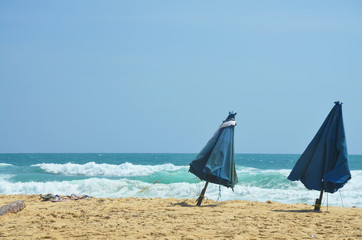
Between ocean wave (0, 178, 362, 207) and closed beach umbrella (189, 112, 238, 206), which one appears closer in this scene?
closed beach umbrella (189, 112, 238, 206)

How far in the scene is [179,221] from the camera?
7.58 metres

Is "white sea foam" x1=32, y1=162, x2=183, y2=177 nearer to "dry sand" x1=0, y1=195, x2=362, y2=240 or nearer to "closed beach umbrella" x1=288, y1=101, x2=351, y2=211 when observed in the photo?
"dry sand" x1=0, y1=195, x2=362, y2=240

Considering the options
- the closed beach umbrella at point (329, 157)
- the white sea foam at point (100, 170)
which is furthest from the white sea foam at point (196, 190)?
the white sea foam at point (100, 170)

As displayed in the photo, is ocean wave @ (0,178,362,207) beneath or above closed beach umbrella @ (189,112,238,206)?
beneath

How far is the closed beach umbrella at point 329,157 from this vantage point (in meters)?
8.46

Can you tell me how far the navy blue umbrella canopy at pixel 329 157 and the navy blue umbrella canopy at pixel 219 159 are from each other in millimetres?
1679

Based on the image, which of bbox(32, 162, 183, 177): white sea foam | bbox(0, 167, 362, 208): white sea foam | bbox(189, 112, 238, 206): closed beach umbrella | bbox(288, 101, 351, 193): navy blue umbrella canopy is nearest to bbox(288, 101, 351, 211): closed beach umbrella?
bbox(288, 101, 351, 193): navy blue umbrella canopy

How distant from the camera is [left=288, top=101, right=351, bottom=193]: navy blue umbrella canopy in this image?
847 centimetres

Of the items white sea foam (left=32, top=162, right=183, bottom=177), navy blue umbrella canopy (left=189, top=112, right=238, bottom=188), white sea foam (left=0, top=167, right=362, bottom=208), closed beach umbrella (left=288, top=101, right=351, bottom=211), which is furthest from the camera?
→ white sea foam (left=32, top=162, right=183, bottom=177)

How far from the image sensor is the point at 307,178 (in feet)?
29.2

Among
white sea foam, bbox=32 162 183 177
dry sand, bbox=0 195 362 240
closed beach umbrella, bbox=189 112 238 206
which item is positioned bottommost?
white sea foam, bbox=32 162 183 177

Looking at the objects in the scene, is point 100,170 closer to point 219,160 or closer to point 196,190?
point 196,190

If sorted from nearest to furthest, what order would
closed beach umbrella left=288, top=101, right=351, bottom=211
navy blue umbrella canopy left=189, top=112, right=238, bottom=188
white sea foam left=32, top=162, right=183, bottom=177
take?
closed beach umbrella left=288, top=101, right=351, bottom=211, navy blue umbrella canopy left=189, top=112, right=238, bottom=188, white sea foam left=32, top=162, right=183, bottom=177

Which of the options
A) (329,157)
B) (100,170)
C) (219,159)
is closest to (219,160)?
(219,159)
